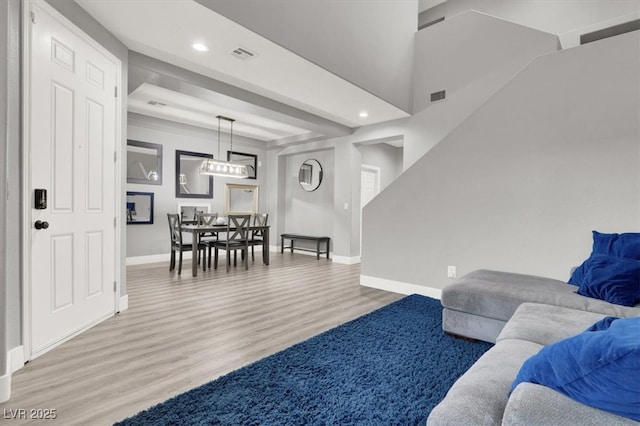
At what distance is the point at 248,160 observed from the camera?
7664 mm

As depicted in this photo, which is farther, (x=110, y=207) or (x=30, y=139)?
(x=110, y=207)

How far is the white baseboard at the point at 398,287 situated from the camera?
381cm

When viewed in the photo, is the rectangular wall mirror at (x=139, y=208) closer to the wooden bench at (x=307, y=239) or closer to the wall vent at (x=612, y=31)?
the wooden bench at (x=307, y=239)

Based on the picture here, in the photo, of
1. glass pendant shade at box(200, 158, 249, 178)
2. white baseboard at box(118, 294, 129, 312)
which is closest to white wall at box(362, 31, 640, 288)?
white baseboard at box(118, 294, 129, 312)

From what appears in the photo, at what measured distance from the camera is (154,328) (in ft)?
9.16

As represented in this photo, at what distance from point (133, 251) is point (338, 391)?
5373mm

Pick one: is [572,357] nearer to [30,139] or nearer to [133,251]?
[30,139]

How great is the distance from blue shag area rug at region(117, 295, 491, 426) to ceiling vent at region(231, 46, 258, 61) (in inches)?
112

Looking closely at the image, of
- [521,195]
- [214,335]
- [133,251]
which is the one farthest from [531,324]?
[133,251]

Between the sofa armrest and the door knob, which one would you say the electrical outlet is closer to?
the sofa armrest

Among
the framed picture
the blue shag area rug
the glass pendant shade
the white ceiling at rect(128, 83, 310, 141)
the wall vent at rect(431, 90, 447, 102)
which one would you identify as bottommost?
the blue shag area rug

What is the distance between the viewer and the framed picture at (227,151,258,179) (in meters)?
7.37

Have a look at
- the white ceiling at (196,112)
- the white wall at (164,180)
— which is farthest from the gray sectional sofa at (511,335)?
the white wall at (164,180)

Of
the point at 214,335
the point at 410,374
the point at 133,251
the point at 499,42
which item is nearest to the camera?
the point at 410,374
